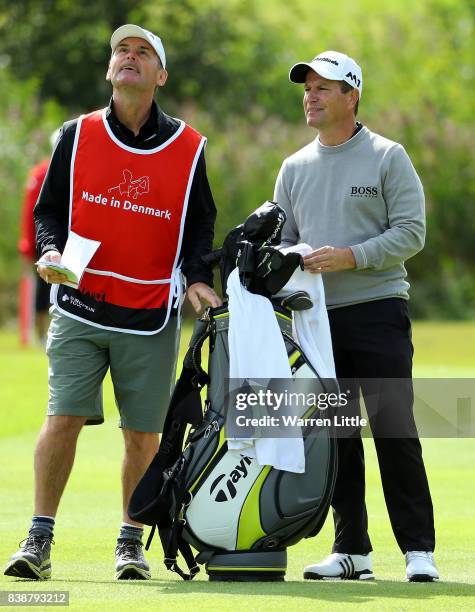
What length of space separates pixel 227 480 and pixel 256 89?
37595 millimetres

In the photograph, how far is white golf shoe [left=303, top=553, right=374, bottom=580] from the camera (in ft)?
19.9

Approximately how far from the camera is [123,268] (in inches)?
244

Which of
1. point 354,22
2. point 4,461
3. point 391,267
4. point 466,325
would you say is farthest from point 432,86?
point 391,267

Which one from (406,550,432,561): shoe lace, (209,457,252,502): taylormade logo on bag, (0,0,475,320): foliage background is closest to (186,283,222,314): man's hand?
(209,457,252,502): taylormade logo on bag

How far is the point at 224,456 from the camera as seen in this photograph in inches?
226

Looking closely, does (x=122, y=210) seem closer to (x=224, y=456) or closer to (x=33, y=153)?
(x=224, y=456)

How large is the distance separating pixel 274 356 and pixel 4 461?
4693mm

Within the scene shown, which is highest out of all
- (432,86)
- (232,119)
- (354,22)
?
(354,22)

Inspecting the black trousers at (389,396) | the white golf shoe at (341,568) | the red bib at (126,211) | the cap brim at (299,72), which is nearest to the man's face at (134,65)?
the red bib at (126,211)

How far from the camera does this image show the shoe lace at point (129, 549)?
609cm

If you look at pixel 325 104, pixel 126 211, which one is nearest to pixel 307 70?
pixel 325 104

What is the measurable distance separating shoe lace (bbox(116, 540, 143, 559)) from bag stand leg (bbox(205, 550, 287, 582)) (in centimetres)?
47

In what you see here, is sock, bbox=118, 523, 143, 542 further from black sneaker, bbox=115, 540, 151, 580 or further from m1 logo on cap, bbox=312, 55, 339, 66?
m1 logo on cap, bbox=312, 55, 339, 66

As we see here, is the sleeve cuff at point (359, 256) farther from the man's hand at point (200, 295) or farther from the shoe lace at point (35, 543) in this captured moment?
the shoe lace at point (35, 543)
